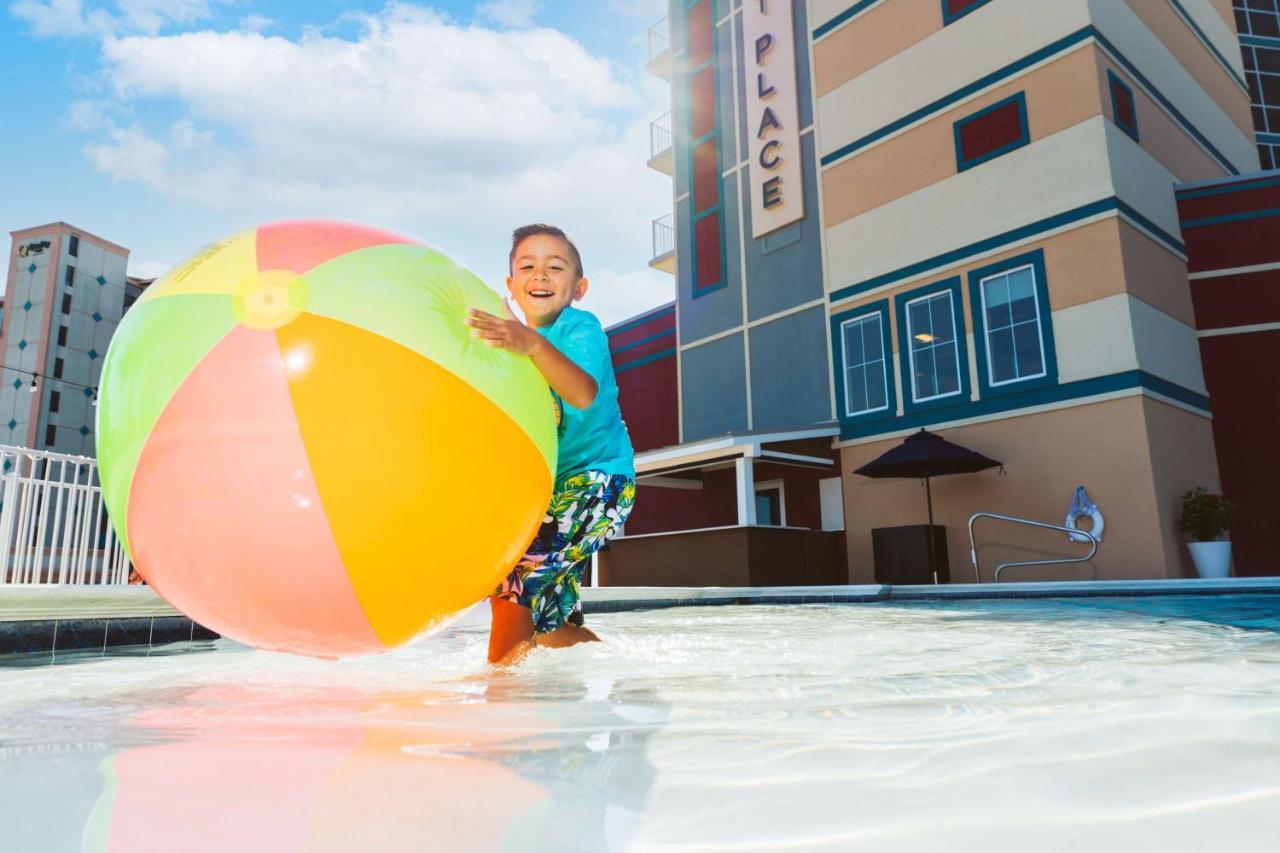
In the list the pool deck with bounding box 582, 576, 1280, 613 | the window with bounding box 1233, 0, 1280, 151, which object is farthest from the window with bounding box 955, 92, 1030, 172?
the window with bounding box 1233, 0, 1280, 151

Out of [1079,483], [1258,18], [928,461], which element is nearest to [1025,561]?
[1079,483]

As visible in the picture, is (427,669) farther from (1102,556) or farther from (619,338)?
(619,338)

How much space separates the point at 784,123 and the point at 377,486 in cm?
1526

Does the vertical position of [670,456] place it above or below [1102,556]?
above

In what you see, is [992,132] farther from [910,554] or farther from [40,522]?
[40,522]

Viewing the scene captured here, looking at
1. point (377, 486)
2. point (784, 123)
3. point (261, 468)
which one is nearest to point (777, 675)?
point (377, 486)

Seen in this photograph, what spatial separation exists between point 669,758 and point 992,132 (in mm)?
13443

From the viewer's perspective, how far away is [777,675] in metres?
2.32

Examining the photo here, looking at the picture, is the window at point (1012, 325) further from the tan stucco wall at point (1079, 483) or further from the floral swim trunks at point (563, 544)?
the floral swim trunks at point (563, 544)

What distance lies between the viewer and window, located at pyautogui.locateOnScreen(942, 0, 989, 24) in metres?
13.0

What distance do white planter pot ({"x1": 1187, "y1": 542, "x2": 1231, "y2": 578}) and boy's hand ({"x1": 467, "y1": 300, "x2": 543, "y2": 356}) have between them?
10834 millimetres

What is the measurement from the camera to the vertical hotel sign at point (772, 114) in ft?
50.9

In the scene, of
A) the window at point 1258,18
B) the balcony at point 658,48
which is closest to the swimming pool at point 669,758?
the balcony at point 658,48

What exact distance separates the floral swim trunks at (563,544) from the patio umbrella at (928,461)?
29.0 ft
